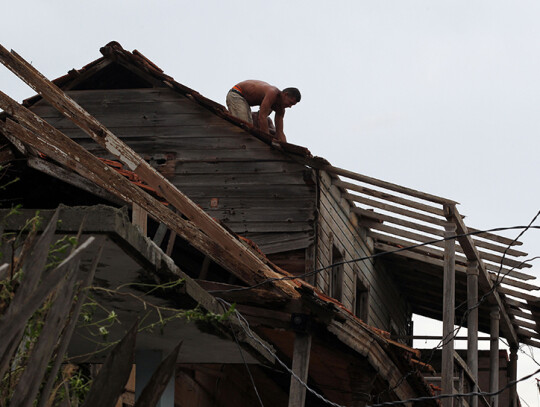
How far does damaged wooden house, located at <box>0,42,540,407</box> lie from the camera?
7.83 m

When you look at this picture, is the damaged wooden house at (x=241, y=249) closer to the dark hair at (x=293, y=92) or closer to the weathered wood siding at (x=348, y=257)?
the weathered wood siding at (x=348, y=257)

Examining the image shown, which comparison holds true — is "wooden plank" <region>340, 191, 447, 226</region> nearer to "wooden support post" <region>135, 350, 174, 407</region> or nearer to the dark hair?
the dark hair

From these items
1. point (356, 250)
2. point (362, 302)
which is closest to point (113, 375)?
point (356, 250)

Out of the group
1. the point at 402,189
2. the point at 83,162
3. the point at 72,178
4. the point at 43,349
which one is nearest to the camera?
the point at 43,349

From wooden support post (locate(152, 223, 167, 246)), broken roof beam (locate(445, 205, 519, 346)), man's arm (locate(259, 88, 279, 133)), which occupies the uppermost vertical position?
man's arm (locate(259, 88, 279, 133))

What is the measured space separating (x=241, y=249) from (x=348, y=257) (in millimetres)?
6973

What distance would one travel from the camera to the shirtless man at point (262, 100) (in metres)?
15.5

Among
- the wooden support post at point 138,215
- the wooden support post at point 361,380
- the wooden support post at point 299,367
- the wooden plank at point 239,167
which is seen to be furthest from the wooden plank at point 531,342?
the wooden support post at point 138,215

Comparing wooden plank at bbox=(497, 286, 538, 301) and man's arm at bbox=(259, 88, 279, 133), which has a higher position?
man's arm at bbox=(259, 88, 279, 133)

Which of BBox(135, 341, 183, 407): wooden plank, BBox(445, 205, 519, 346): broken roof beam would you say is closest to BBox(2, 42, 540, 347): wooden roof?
BBox(445, 205, 519, 346): broken roof beam

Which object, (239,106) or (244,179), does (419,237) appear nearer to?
(244,179)

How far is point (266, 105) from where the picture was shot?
15508 mm

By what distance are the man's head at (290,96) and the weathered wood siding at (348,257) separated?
61.1 inches

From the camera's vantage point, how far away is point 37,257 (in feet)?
13.5
